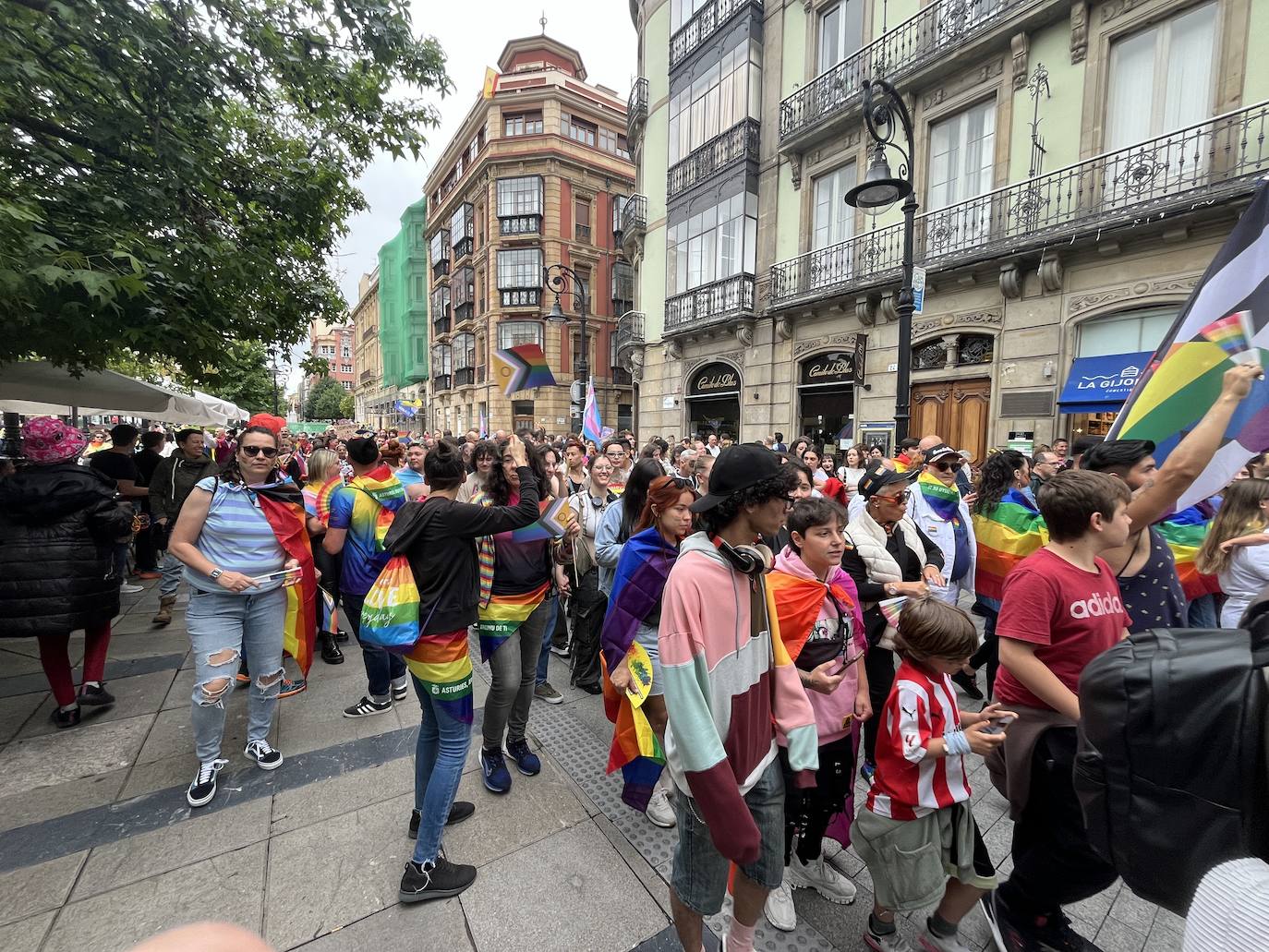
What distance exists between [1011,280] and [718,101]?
11.0 meters

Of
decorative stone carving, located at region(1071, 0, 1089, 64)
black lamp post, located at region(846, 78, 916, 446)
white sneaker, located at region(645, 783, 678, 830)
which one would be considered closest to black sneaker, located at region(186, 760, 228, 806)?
Result: white sneaker, located at region(645, 783, 678, 830)

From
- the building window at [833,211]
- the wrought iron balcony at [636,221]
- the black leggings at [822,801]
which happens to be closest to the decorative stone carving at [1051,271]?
the building window at [833,211]

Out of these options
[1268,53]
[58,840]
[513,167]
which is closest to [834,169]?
[1268,53]

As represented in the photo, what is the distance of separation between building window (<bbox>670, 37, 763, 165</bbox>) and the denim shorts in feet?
59.7

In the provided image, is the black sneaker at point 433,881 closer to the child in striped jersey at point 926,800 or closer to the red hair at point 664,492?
the child in striped jersey at point 926,800

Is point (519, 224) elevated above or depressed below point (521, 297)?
above

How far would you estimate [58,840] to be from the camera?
9.12 ft

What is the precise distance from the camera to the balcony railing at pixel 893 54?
35.9 ft

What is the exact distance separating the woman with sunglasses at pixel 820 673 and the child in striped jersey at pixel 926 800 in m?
0.29

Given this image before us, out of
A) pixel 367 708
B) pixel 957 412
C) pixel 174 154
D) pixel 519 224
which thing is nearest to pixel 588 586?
pixel 367 708

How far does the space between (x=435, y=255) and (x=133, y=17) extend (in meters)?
43.7

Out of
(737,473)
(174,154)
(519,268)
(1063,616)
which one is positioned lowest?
(1063,616)

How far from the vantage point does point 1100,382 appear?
942 centimetres

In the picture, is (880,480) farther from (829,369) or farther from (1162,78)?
(829,369)
